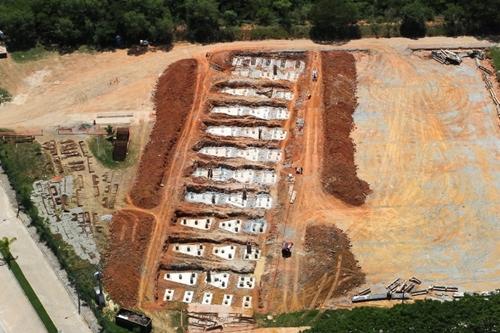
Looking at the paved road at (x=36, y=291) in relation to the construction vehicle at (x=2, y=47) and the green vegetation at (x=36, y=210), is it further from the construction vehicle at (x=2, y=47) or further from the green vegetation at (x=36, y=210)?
the construction vehicle at (x=2, y=47)

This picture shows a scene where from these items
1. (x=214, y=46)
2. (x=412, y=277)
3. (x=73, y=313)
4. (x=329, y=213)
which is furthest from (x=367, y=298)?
(x=214, y=46)

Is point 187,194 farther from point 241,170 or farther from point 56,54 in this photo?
point 56,54

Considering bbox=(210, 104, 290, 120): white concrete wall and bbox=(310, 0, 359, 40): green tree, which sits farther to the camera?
bbox=(310, 0, 359, 40): green tree

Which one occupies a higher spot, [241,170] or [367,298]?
[241,170]

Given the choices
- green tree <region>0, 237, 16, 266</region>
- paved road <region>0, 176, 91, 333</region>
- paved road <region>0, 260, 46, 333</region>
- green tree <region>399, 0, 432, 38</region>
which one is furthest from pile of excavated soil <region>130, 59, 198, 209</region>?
green tree <region>399, 0, 432, 38</region>

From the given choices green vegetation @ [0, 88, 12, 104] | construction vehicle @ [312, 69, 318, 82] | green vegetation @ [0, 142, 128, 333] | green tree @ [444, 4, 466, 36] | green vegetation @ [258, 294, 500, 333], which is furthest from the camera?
green tree @ [444, 4, 466, 36]

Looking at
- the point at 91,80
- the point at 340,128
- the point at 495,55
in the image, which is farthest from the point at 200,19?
the point at 495,55

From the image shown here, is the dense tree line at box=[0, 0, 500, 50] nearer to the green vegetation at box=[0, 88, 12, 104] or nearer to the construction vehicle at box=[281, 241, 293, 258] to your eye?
the green vegetation at box=[0, 88, 12, 104]
